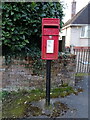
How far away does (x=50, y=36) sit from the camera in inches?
146

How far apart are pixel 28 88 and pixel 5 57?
1103 mm

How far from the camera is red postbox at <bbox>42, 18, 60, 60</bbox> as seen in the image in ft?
11.8

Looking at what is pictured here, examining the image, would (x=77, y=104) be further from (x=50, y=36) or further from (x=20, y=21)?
(x=20, y=21)

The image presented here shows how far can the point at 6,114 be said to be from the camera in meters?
3.51

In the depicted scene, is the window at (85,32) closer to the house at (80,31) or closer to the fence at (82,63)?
the house at (80,31)

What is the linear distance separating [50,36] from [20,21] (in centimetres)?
118

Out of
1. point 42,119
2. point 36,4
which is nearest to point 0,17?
point 36,4

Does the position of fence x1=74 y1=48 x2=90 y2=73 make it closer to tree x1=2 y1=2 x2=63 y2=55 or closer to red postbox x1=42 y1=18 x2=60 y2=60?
tree x1=2 y1=2 x2=63 y2=55

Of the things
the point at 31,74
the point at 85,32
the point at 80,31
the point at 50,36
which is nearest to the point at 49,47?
the point at 50,36

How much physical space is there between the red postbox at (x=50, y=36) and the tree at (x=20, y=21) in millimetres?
911

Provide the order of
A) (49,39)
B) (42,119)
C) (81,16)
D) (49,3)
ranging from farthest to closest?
(81,16) → (49,3) → (49,39) → (42,119)

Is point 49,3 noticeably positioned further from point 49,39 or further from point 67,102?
point 67,102

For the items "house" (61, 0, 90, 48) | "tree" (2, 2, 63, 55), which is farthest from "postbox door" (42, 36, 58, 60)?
"house" (61, 0, 90, 48)

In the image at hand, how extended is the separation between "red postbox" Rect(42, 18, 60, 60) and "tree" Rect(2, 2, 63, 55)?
91 cm
